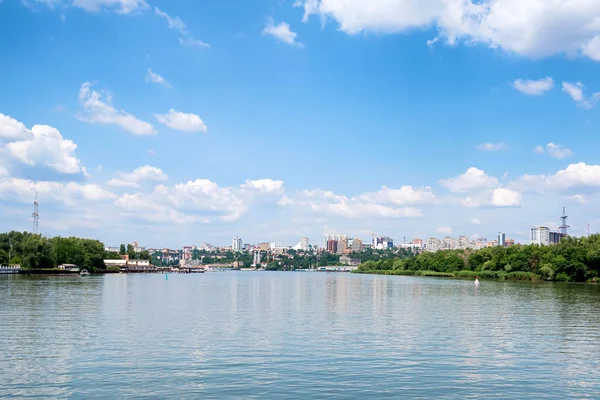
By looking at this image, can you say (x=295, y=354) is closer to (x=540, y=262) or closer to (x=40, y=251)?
(x=540, y=262)

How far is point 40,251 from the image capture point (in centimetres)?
16238

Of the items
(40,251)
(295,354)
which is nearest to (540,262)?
(295,354)

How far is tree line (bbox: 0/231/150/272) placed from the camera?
525 ft

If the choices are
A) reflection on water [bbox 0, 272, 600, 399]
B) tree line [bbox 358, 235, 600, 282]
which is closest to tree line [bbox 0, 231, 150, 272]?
tree line [bbox 358, 235, 600, 282]

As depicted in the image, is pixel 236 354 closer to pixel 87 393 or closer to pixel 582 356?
pixel 87 393

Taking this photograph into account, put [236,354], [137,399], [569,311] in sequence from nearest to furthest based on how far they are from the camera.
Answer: [137,399] → [236,354] → [569,311]

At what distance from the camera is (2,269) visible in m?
151

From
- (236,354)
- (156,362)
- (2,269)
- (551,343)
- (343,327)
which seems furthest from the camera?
(2,269)

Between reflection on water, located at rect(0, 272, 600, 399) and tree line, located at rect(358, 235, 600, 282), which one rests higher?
tree line, located at rect(358, 235, 600, 282)

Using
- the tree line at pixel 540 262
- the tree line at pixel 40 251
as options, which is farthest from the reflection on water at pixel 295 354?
the tree line at pixel 40 251

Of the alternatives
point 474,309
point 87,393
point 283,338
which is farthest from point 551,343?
point 87,393

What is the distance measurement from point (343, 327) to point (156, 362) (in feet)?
52.7

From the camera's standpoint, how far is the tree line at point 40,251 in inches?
6294

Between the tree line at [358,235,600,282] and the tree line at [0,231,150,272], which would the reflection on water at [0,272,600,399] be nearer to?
the tree line at [358,235,600,282]
